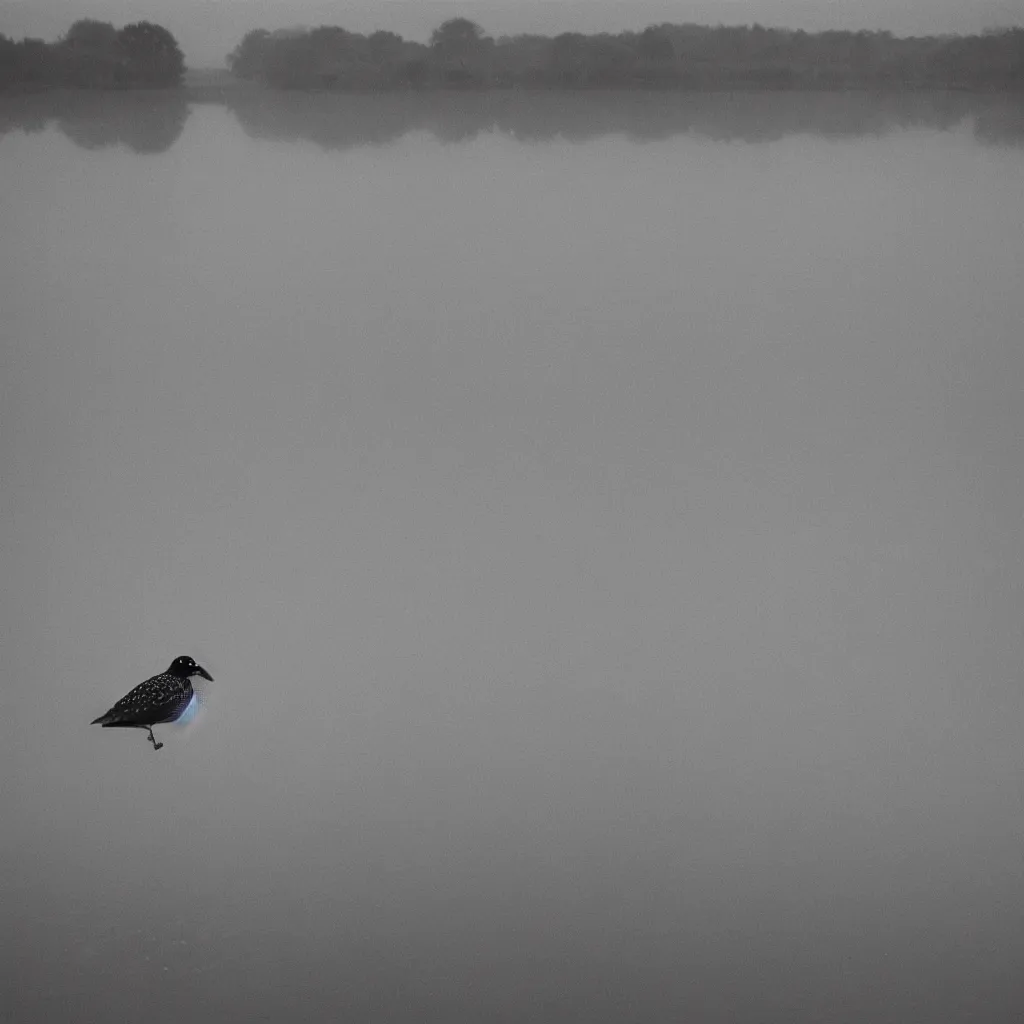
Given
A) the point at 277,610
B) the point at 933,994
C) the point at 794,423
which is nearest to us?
the point at 933,994

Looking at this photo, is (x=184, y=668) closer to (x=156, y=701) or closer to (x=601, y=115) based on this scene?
(x=156, y=701)

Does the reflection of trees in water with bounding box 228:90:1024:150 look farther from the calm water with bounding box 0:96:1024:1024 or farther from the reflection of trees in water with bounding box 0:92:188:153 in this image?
the reflection of trees in water with bounding box 0:92:188:153

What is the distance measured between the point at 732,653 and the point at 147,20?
4.68 ft

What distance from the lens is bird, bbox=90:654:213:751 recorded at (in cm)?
135

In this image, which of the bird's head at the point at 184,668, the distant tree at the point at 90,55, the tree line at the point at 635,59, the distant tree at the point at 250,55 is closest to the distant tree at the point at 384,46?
the tree line at the point at 635,59

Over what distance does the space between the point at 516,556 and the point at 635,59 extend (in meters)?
0.89

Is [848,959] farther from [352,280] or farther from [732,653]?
[352,280]

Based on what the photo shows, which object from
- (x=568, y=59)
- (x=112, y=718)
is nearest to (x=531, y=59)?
(x=568, y=59)

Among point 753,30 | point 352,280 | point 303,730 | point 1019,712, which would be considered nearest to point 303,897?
point 303,730

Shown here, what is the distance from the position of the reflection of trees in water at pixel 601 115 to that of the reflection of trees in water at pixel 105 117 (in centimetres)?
12

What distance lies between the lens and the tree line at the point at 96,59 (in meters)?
1.69

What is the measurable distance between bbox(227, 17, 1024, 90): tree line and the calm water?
5 cm

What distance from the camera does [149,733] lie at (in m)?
1.44

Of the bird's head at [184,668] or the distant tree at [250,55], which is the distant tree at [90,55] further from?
the bird's head at [184,668]
